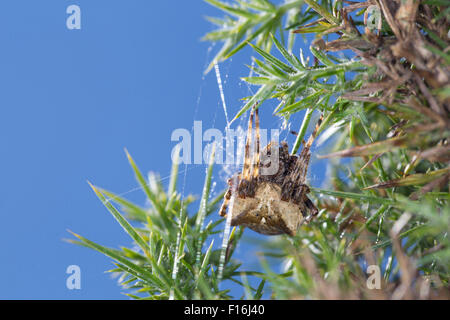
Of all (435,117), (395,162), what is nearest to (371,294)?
(435,117)

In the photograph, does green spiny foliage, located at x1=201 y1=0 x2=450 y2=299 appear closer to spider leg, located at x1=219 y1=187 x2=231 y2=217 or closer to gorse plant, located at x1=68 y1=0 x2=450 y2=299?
gorse plant, located at x1=68 y1=0 x2=450 y2=299

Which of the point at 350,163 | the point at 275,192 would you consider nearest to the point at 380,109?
the point at 275,192

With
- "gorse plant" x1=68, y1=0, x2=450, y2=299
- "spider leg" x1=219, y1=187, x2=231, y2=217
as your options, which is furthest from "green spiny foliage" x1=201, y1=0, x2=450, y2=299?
"spider leg" x1=219, y1=187, x2=231, y2=217

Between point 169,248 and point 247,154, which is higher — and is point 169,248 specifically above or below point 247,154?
below

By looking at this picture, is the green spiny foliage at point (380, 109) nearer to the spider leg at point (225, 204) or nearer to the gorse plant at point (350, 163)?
the gorse plant at point (350, 163)

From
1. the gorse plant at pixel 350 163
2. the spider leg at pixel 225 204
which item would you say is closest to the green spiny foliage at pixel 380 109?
the gorse plant at pixel 350 163

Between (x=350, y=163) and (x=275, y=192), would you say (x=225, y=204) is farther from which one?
(x=350, y=163)
